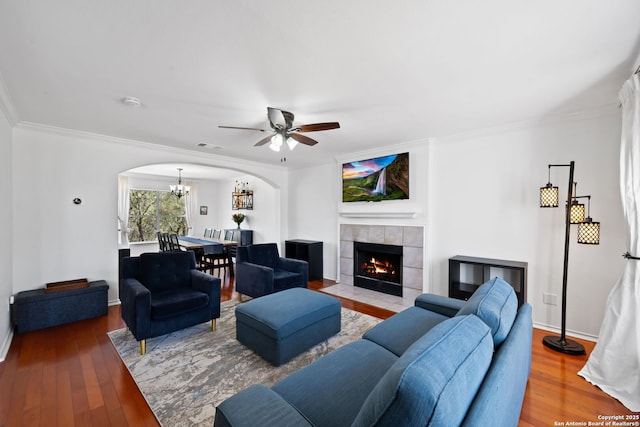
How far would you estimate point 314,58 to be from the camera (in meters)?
1.96

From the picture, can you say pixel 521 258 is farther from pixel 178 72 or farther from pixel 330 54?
pixel 178 72

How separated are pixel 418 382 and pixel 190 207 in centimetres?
930

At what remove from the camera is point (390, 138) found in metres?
4.08

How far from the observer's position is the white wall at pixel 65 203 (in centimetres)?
341

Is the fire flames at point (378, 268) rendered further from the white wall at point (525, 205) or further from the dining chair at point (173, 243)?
the dining chair at point (173, 243)

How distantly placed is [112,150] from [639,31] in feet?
18.3

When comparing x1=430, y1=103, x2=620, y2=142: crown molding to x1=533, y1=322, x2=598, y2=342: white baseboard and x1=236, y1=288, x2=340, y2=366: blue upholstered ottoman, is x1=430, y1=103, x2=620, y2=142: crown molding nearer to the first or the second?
x1=533, y1=322, x2=598, y2=342: white baseboard

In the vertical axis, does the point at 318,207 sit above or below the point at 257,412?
above

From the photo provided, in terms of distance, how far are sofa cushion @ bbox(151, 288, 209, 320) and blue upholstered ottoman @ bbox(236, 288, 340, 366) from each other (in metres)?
0.55

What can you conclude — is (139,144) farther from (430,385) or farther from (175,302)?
(430,385)

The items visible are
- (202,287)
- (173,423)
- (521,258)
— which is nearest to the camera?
(173,423)

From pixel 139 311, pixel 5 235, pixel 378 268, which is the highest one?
pixel 5 235

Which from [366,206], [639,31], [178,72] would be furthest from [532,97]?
[178,72]

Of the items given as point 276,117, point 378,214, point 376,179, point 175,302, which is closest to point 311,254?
point 378,214
